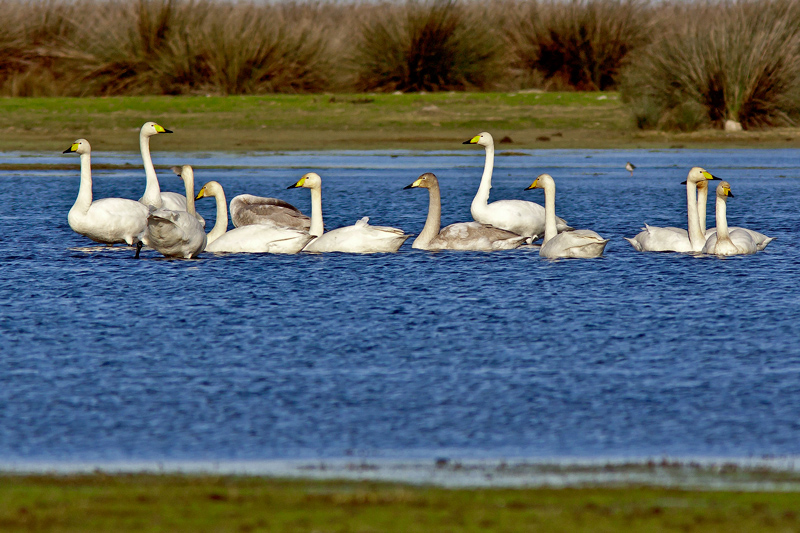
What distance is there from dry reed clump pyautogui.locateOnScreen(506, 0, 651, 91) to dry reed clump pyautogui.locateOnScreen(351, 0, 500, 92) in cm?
150

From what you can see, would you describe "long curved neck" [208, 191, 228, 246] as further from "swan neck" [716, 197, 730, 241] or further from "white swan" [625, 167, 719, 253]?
"swan neck" [716, 197, 730, 241]

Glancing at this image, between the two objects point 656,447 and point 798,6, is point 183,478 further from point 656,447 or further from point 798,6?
point 798,6

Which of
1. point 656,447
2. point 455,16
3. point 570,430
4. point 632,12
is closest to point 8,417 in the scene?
point 570,430

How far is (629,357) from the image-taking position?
6.90 m

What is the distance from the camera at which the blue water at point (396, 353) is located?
205 inches

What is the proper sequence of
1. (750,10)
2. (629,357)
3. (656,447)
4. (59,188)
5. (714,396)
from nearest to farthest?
1. (656,447)
2. (714,396)
3. (629,357)
4. (59,188)
5. (750,10)

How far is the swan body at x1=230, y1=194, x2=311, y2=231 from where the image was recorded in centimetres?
1329

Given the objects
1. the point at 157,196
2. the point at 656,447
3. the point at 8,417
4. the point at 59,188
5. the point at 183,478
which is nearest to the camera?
the point at 183,478

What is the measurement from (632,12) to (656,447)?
31362 mm

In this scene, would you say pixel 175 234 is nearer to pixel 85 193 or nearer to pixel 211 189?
pixel 85 193

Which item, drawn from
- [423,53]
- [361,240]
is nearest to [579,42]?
[423,53]

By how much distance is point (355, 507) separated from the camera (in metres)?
Result: 4.17

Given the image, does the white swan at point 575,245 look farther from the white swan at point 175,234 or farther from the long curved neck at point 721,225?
the white swan at point 175,234

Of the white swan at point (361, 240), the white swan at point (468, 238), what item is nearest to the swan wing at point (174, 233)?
the white swan at point (361, 240)
